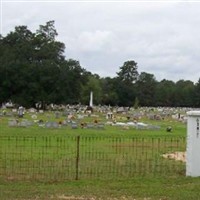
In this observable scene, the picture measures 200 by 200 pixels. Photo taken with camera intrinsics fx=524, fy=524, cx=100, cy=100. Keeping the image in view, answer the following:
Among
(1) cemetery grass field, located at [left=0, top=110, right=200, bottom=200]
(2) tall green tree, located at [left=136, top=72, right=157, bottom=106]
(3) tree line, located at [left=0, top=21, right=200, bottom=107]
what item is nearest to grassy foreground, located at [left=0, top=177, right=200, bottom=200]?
(1) cemetery grass field, located at [left=0, top=110, right=200, bottom=200]

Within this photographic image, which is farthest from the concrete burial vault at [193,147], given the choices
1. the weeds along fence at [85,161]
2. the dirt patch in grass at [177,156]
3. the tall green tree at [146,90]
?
the tall green tree at [146,90]

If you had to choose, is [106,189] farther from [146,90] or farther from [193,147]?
[146,90]

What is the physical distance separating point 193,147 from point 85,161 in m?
4.22

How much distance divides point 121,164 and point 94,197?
5.90 meters

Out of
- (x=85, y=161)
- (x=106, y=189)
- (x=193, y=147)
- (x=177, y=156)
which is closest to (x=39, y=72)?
(x=177, y=156)

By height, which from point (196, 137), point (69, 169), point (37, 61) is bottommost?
point (69, 169)

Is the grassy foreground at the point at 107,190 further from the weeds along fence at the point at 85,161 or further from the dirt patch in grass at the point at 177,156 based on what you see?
the dirt patch in grass at the point at 177,156

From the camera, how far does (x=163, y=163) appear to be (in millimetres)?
16781

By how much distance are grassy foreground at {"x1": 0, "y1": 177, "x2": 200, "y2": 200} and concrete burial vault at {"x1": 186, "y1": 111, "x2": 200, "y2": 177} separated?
3.22 ft

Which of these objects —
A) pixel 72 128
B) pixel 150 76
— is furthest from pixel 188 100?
pixel 72 128

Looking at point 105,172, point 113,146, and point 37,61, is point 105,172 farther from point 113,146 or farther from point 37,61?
point 37,61

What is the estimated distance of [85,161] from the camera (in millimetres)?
16703

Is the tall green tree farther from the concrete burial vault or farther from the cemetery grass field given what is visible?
the cemetery grass field

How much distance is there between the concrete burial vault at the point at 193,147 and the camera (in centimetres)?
1362
